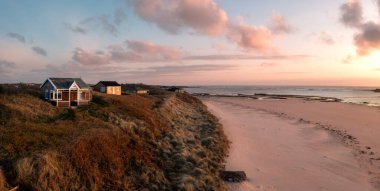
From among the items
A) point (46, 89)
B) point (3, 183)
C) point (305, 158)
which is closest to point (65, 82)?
point (46, 89)

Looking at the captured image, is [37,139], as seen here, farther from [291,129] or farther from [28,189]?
[291,129]

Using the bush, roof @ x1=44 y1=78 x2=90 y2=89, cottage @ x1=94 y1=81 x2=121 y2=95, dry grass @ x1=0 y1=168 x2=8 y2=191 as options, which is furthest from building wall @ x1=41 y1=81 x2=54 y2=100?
cottage @ x1=94 y1=81 x2=121 y2=95

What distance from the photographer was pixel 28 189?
999cm

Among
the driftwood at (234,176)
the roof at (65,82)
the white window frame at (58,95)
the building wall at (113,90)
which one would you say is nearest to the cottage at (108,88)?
the building wall at (113,90)

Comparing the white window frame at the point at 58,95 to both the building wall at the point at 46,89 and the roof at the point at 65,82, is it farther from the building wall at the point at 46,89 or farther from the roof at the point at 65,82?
the building wall at the point at 46,89

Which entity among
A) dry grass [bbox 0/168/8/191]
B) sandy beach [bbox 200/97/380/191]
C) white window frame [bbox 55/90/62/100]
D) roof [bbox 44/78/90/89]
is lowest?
sandy beach [bbox 200/97/380/191]

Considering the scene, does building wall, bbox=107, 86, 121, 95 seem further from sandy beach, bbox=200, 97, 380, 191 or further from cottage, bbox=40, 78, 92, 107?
sandy beach, bbox=200, 97, 380, 191

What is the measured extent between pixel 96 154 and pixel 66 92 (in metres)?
14.4

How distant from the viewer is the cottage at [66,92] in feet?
82.6

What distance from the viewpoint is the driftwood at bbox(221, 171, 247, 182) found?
51.3 feet

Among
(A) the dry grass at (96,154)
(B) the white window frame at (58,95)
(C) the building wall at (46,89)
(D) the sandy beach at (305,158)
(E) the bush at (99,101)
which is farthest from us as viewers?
(E) the bush at (99,101)

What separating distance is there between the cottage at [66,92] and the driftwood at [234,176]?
15.6 m

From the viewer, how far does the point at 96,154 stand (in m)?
13.0

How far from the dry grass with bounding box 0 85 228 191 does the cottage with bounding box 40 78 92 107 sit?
142 inches
